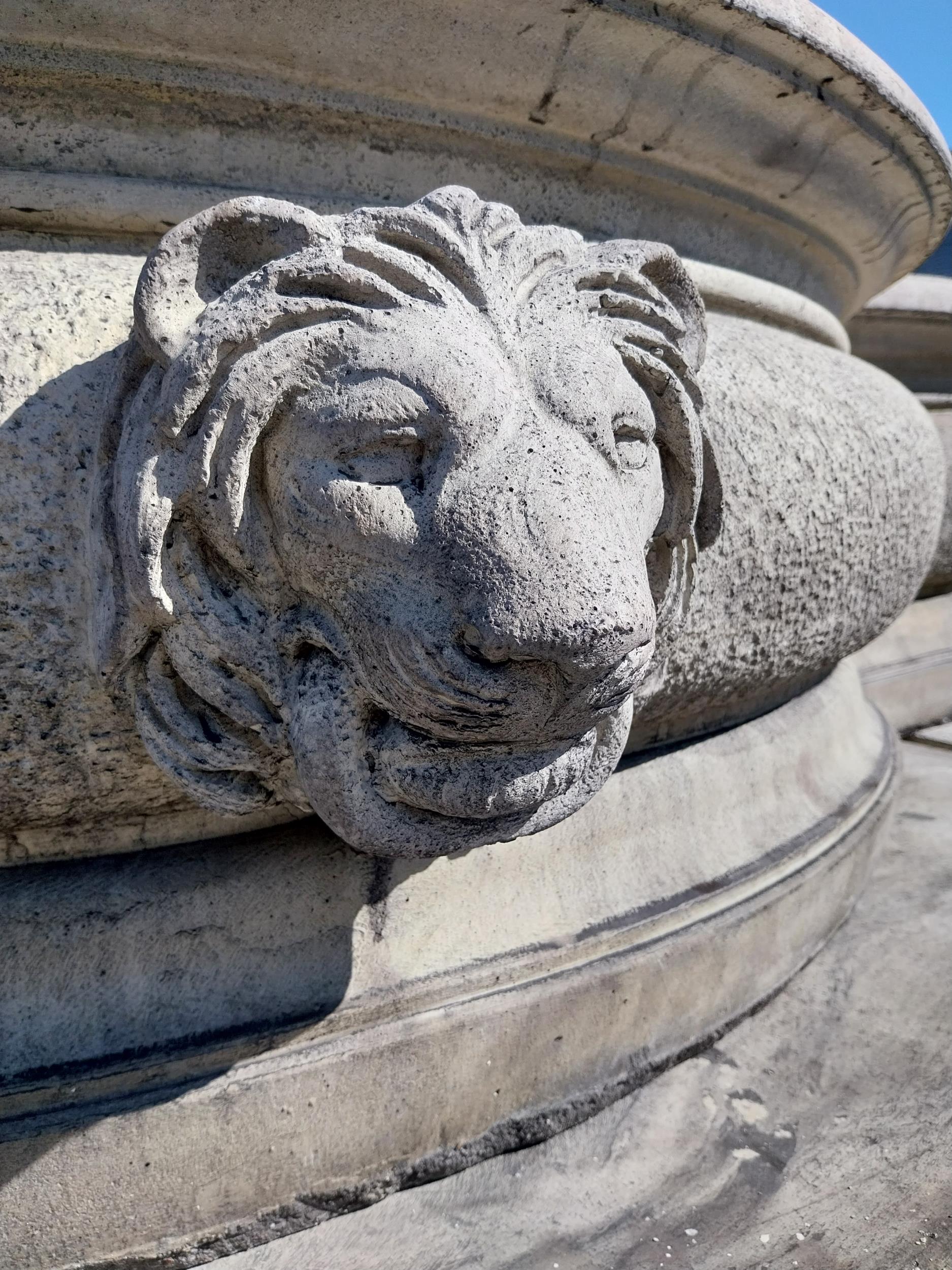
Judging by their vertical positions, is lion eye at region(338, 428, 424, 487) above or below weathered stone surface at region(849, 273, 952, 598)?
below

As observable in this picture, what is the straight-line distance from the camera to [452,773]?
107 centimetres

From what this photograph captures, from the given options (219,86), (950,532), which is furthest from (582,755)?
(950,532)

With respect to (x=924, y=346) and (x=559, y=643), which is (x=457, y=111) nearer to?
(x=559, y=643)

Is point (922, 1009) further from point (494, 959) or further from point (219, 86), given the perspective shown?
point (219, 86)

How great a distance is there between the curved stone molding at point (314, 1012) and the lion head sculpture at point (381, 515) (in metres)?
0.27

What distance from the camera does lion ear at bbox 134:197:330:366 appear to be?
102cm

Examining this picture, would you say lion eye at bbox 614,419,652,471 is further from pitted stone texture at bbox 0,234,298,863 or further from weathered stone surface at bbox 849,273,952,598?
weathered stone surface at bbox 849,273,952,598

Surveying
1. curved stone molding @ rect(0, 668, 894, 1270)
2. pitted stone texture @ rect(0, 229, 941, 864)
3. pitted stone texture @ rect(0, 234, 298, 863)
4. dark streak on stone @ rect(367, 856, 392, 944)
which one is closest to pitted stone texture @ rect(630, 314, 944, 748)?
pitted stone texture @ rect(0, 229, 941, 864)

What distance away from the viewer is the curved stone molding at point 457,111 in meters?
1.25

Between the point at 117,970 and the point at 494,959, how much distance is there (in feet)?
1.77

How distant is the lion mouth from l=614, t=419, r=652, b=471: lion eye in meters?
0.34

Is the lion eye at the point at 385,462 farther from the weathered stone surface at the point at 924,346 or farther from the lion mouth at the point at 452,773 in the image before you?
the weathered stone surface at the point at 924,346

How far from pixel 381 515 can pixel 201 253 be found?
0.37 meters

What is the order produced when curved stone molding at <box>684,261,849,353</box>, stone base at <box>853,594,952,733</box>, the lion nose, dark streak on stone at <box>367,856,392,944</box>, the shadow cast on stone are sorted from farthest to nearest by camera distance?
stone base at <box>853,594,952,733</box> → curved stone molding at <box>684,261,849,353</box> → dark streak on stone at <box>367,856,392,944</box> → the shadow cast on stone → the lion nose
